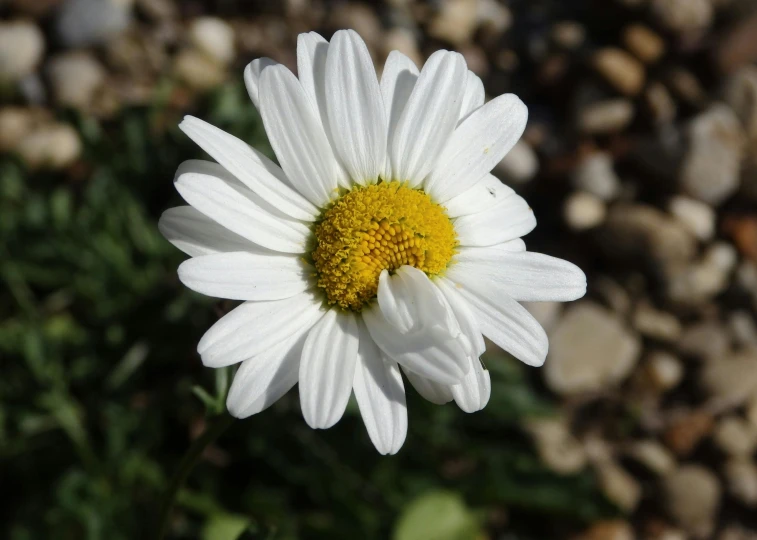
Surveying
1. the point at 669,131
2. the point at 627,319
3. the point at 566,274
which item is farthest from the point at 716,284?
the point at 566,274

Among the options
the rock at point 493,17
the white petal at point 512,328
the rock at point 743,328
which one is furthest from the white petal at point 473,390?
the rock at point 493,17

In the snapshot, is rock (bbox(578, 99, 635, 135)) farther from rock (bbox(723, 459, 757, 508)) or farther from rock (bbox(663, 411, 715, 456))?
rock (bbox(723, 459, 757, 508))

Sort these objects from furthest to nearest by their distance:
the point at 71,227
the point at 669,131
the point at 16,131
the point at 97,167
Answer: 1. the point at 669,131
2. the point at 16,131
3. the point at 97,167
4. the point at 71,227

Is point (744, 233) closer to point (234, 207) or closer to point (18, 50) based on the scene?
point (234, 207)

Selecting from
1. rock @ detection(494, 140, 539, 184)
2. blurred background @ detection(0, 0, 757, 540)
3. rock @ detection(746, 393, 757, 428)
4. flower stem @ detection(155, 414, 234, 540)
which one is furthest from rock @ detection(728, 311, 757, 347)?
flower stem @ detection(155, 414, 234, 540)

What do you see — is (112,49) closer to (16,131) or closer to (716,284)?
(16,131)

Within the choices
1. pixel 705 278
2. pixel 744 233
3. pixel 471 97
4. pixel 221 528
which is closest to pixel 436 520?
pixel 221 528

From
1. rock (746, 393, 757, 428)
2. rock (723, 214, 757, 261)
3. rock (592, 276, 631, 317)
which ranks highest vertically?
rock (723, 214, 757, 261)

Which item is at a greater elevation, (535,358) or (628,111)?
(535,358)
